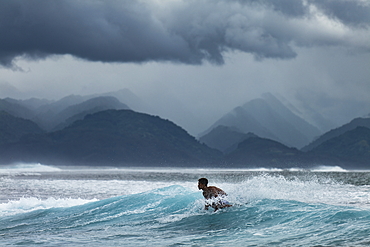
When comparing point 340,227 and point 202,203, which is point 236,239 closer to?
point 340,227

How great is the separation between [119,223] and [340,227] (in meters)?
9.46

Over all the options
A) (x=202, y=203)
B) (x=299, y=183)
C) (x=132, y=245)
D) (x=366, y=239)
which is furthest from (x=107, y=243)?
(x=299, y=183)

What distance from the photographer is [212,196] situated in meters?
21.5

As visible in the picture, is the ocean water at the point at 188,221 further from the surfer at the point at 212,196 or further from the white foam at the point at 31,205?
the surfer at the point at 212,196

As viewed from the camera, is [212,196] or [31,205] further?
[31,205]

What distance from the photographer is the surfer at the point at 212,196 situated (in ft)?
69.9

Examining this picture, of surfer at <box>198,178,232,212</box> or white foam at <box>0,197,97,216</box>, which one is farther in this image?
white foam at <box>0,197,97,216</box>

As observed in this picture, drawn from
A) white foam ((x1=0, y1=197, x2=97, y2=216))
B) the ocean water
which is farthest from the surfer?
white foam ((x1=0, y1=197, x2=97, y2=216))

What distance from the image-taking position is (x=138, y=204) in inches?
1001

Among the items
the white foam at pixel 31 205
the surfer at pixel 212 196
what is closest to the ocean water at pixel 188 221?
A: the white foam at pixel 31 205

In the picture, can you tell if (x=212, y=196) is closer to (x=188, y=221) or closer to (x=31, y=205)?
(x=188, y=221)

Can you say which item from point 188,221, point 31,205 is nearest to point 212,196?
point 188,221

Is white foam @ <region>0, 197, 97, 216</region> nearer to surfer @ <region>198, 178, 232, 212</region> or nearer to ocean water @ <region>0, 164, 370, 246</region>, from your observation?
ocean water @ <region>0, 164, 370, 246</region>

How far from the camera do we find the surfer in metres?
21.3
